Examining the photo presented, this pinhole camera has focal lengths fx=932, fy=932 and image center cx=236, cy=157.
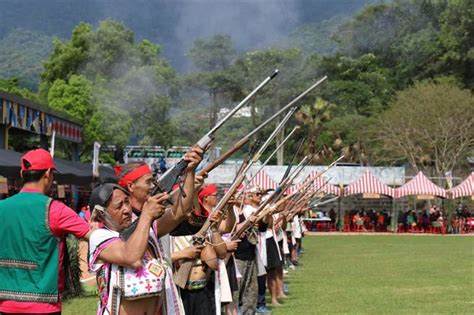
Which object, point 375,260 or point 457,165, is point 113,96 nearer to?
point 457,165

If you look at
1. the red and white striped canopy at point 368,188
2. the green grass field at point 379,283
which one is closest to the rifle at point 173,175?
the green grass field at point 379,283

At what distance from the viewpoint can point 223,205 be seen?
7.45 m

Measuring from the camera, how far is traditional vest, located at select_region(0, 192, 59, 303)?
18.5 ft

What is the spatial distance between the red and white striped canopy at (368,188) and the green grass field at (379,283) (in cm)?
1538

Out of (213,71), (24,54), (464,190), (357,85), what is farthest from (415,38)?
(24,54)

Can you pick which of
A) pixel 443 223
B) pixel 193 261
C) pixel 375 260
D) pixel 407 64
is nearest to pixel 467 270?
pixel 375 260

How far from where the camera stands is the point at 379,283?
18.6 metres

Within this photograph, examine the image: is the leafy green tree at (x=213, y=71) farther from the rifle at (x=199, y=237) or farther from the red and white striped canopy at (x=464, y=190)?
the rifle at (x=199, y=237)

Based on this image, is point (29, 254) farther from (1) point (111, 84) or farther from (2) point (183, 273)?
(1) point (111, 84)

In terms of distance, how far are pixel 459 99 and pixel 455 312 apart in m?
44.3

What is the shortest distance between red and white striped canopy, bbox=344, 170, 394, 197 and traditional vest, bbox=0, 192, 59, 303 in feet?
135

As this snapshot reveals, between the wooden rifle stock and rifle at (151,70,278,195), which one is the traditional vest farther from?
the wooden rifle stock

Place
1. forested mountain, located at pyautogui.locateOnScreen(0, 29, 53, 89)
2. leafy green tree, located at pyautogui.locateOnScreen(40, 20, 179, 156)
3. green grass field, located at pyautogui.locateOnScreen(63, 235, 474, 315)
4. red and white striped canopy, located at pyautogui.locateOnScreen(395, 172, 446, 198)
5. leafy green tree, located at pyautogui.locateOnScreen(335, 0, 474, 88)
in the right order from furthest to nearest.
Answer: forested mountain, located at pyautogui.locateOnScreen(0, 29, 53, 89), leafy green tree, located at pyautogui.locateOnScreen(335, 0, 474, 88), leafy green tree, located at pyautogui.locateOnScreen(40, 20, 179, 156), red and white striped canopy, located at pyautogui.locateOnScreen(395, 172, 446, 198), green grass field, located at pyautogui.locateOnScreen(63, 235, 474, 315)

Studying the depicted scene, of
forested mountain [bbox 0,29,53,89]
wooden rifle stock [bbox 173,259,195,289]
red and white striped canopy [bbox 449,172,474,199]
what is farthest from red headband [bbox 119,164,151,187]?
forested mountain [bbox 0,29,53,89]
